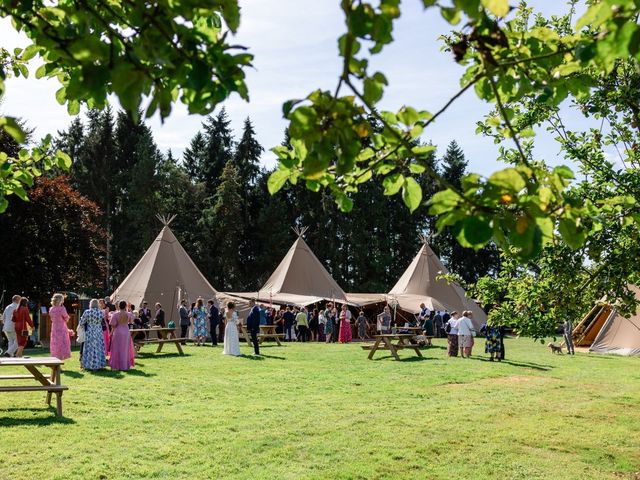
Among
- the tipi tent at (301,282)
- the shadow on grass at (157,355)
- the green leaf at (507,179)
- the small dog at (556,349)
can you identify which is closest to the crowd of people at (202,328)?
the shadow on grass at (157,355)

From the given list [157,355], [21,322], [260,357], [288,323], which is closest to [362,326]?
[288,323]

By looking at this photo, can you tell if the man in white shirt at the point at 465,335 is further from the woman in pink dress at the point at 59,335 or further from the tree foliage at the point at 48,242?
the tree foliage at the point at 48,242

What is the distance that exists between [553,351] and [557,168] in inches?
837

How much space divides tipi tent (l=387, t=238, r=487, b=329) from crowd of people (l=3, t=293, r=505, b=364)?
3.94 feet

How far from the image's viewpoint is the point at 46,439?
776 centimetres

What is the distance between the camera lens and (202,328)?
24.4 meters

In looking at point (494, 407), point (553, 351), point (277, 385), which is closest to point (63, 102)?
point (494, 407)

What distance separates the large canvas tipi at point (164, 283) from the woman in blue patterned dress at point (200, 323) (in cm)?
459

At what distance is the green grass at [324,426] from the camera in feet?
22.7

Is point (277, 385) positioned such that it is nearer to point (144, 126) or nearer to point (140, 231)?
point (140, 231)

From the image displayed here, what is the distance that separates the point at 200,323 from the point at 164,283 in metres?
5.50

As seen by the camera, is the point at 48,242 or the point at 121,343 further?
the point at 48,242

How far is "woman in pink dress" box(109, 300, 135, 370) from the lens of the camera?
1490 centimetres

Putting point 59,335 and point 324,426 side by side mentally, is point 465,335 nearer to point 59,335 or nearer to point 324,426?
point 59,335
